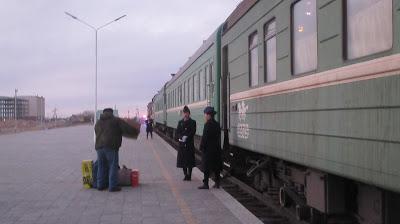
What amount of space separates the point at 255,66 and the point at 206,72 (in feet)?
19.3

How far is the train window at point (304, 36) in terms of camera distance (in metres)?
6.69

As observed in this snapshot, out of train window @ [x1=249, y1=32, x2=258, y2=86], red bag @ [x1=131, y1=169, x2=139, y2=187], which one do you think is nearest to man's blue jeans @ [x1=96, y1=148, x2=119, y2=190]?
red bag @ [x1=131, y1=169, x2=139, y2=187]

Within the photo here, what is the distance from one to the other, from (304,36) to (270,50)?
172 cm

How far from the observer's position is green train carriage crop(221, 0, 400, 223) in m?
4.95

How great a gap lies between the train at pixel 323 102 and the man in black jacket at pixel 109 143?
7.59ft

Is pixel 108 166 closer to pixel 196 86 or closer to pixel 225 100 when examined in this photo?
pixel 225 100

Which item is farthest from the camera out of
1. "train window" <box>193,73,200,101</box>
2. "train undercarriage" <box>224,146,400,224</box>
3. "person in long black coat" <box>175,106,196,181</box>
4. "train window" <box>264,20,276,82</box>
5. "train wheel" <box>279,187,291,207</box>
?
"train window" <box>193,73,200,101</box>

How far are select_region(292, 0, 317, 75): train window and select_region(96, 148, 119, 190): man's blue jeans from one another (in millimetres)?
5318

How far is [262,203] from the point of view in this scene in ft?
37.1

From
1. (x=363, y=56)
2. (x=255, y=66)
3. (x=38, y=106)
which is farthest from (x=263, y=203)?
(x=38, y=106)

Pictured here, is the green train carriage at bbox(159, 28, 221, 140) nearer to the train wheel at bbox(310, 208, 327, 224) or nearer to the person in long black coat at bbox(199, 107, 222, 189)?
the person in long black coat at bbox(199, 107, 222, 189)

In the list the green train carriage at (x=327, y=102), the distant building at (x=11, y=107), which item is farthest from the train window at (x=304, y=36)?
the distant building at (x=11, y=107)

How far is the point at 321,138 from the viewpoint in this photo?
6285mm

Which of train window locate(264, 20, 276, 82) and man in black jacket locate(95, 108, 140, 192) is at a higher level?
train window locate(264, 20, 276, 82)
